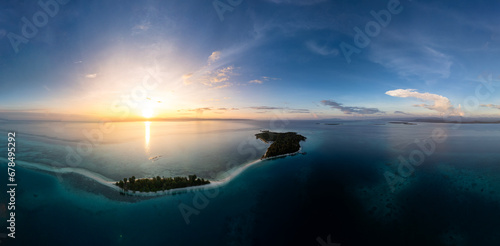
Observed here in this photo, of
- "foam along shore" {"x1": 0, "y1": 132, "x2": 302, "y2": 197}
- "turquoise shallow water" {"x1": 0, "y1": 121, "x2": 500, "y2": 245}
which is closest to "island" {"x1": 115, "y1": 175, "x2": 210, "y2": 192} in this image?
"foam along shore" {"x1": 0, "y1": 132, "x2": 302, "y2": 197}

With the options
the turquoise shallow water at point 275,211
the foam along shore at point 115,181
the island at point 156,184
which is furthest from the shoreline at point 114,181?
the turquoise shallow water at point 275,211

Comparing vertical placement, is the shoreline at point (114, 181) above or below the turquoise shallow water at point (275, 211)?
above

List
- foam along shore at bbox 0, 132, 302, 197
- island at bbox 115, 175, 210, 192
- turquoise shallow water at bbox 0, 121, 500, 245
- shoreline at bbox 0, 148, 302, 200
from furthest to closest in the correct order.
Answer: island at bbox 115, 175, 210, 192 < foam along shore at bbox 0, 132, 302, 197 < shoreline at bbox 0, 148, 302, 200 < turquoise shallow water at bbox 0, 121, 500, 245

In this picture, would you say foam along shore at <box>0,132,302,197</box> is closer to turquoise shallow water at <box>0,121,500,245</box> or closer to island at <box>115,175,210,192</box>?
A: island at <box>115,175,210,192</box>

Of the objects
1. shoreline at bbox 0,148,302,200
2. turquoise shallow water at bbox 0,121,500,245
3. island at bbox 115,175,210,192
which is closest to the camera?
turquoise shallow water at bbox 0,121,500,245

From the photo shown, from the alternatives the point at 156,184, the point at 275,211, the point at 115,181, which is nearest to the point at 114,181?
the point at 115,181

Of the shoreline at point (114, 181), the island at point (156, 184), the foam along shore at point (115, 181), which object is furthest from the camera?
the island at point (156, 184)

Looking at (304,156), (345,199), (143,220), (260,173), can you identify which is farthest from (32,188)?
(304,156)

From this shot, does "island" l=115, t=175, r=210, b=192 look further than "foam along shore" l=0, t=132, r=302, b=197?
Yes

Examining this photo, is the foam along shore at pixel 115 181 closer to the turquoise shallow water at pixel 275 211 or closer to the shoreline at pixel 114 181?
the shoreline at pixel 114 181

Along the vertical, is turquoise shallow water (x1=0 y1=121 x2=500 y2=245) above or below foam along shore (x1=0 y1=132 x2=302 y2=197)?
below

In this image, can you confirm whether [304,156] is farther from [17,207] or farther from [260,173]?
[17,207]
